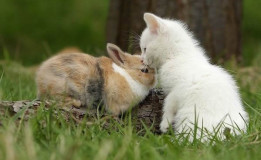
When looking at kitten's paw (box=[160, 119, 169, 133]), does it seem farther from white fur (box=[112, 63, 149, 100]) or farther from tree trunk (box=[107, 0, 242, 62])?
tree trunk (box=[107, 0, 242, 62])

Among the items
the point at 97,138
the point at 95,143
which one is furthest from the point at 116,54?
the point at 95,143

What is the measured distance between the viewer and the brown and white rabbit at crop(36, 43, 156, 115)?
453 centimetres

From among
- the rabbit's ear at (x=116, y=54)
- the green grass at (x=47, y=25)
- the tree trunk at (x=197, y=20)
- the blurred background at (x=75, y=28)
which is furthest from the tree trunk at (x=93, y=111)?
the green grass at (x=47, y=25)

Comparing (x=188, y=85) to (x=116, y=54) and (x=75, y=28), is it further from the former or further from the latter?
(x=75, y=28)

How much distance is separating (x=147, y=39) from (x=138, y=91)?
59cm

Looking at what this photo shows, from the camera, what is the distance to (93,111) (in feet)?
14.7

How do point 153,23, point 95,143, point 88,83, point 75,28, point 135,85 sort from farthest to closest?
1. point 75,28
2. point 153,23
3. point 135,85
4. point 88,83
5. point 95,143

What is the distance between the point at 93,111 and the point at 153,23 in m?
1.01

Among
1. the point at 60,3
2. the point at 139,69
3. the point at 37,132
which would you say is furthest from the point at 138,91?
the point at 60,3

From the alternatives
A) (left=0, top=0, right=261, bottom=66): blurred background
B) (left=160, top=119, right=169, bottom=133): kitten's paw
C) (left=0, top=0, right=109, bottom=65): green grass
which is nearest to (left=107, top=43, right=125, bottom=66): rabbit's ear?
(left=160, top=119, right=169, bottom=133): kitten's paw

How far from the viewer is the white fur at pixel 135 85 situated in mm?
4672

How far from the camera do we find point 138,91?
15.4 feet

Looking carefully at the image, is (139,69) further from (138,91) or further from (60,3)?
(60,3)

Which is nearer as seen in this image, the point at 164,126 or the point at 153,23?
the point at 164,126
